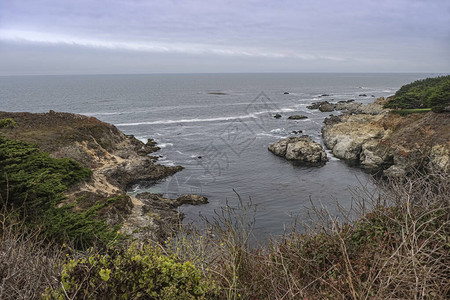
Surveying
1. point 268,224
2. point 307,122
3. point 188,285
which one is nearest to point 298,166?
point 268,224

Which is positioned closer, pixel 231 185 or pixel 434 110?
pixel 231 185

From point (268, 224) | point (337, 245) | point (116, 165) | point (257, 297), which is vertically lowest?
point (268, 224)

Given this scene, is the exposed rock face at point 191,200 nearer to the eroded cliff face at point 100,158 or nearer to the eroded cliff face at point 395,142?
the eroded cliff face at point 100,158

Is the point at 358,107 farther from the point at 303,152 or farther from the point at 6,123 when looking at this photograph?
the point at 6,123

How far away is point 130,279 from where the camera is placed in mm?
5781

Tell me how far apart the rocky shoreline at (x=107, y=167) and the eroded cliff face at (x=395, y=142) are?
2404cm

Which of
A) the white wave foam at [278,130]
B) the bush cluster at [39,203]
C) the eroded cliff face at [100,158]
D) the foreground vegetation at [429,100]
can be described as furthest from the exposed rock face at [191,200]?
the foreground vegetation at [429,100]

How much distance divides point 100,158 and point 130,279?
3228 cm

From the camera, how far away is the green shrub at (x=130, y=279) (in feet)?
17.8

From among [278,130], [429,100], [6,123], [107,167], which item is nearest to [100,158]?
[107,167]

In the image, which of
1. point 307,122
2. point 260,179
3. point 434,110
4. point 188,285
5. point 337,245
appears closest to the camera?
point 188,285

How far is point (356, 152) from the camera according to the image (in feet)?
146

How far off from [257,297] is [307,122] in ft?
225

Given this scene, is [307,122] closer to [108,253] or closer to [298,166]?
[298,166]
